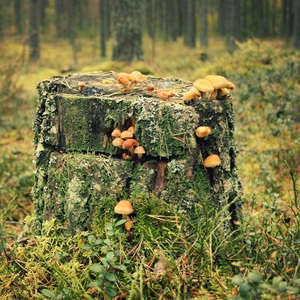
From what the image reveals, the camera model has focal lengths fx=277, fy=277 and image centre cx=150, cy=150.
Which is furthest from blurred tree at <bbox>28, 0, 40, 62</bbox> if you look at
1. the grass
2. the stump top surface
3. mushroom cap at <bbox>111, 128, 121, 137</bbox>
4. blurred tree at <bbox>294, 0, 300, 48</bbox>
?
mushroom cap at <bbox>111, 128, 121, 137</bbox>

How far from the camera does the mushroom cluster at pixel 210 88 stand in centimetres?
207

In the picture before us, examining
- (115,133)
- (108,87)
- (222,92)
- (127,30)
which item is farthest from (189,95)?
(127,30)

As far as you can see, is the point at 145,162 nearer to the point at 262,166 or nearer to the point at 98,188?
the point at 98,188

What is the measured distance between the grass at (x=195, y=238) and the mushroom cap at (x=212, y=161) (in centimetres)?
34

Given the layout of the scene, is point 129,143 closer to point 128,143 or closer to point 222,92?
point 128,143

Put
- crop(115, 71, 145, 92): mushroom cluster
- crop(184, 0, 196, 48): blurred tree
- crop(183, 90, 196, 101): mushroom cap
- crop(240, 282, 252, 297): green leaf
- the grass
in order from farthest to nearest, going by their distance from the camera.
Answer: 1. crop(184, 0, 196, 48): blurred tree
2. crop(115, 71, 145, 92): mushroom cluster
3. crop(183, 90, 196, 101): mushroom cap
4. the grass
5. crop(240, 282, 252, 297): green leaf

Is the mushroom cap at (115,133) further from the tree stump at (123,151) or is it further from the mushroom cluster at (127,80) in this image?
the mushroom cluster at (127,80)

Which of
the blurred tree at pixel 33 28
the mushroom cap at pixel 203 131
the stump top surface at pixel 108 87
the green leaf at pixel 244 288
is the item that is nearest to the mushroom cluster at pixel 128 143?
the stump top surface at pixel 108 87

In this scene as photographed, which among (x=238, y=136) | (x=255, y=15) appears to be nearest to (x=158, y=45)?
(x=255, y=15)

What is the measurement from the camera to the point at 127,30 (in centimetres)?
828

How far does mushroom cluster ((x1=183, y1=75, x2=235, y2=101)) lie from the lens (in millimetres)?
2068

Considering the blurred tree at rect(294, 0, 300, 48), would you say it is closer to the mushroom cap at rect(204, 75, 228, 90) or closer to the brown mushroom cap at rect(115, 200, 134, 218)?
the mushroom cap at rect(204, 75, 228, 90)

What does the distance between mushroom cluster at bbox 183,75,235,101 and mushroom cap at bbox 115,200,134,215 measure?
36.2 inches

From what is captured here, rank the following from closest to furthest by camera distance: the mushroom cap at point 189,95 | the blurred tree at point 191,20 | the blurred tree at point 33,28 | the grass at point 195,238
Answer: the grass at point 195,238
the mushroom cap at point 189,95
the blurred tree at point 33,28
the blurred tree at point 191,20
